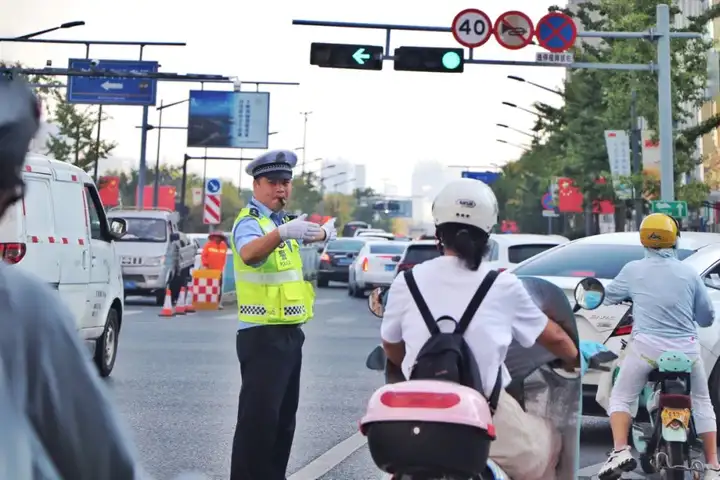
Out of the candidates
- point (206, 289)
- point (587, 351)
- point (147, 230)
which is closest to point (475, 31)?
point (206, 289)

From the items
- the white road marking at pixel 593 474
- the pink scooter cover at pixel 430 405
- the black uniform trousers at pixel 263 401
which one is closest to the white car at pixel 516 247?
the white road marking at pixel 593 474

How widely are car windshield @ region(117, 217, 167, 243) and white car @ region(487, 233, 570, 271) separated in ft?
37.0

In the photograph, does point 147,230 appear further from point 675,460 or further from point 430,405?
point 430,405

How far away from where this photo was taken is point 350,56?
2636cm

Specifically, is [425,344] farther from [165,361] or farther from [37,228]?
[165,361]

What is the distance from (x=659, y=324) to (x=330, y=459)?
2281mm

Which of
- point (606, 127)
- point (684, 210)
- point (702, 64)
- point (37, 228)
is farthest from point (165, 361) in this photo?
point (606, 127)

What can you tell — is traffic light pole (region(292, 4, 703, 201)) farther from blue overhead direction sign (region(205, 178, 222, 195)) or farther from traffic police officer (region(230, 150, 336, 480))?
traffic police officer (region(230, 150, 336, 480))

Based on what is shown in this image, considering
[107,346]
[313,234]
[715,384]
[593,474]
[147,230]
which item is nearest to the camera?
[313,234]

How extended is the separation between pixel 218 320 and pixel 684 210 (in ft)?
34.3

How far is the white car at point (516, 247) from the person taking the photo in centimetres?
1917

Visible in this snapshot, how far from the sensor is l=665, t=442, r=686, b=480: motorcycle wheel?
676cm

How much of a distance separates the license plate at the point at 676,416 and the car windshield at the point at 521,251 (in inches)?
490

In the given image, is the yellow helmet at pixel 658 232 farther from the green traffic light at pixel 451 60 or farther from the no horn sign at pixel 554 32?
the no horn sign at pixel 554 32
